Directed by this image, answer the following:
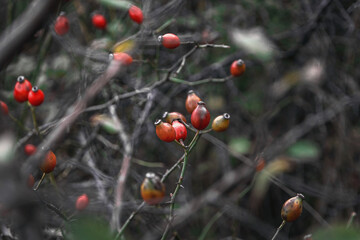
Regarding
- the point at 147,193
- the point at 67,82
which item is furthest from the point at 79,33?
the point at 147,193

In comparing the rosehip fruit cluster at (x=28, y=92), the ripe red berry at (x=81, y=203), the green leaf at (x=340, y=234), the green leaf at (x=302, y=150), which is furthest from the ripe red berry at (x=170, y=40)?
the green leaf at (x=302, y=150)

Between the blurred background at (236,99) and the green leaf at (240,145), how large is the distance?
0.04 feet

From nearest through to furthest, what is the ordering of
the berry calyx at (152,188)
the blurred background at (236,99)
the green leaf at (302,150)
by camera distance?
the berry calyx at (152,188) < the blurred background at (236,99) < the green leaf at (302,150)

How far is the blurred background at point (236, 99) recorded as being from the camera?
1754 millimetres

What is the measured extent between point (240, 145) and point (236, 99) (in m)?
0.47

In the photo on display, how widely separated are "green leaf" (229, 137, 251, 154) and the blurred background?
13 mm

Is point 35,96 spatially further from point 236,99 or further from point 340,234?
point 236,99

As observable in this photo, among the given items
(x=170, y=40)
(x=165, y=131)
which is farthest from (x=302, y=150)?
(x=165, y=131)

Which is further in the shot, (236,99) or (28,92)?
(236,99)

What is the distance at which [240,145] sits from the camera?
2131 mm

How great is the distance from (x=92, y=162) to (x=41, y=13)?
1.35 m

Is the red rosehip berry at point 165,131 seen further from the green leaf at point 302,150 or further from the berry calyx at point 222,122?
the green leaf at point 302,150

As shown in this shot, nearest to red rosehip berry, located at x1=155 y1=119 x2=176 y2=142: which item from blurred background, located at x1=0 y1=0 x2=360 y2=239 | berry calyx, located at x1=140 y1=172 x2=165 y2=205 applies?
berry calyx, located at x1=140 y1=172 x2=165 y2=205

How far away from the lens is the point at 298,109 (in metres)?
2.51
